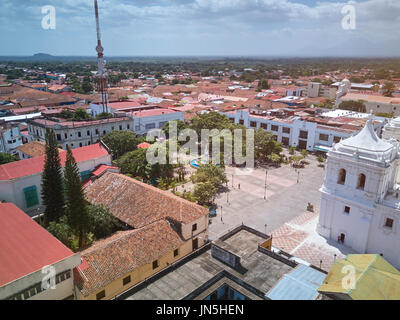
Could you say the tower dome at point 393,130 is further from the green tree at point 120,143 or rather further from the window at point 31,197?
the window at point 31,197

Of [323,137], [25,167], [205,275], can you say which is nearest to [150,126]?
[25,167]

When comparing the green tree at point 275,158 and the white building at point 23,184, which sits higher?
the white building at point 23,184

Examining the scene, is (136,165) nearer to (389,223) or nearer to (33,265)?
(33,265)

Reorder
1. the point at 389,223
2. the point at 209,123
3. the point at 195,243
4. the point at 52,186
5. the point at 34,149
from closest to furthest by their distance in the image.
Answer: the point at 389,223 < the point at 195,243 < the point at 52,186 < the point at 34,149 < the point at 209,123

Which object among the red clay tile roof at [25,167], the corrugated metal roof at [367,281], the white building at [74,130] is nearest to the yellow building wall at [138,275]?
the corrugated metal roof at [367,281]

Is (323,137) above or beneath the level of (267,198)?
above

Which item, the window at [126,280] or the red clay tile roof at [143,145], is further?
the red clay tile roof at [143,145]

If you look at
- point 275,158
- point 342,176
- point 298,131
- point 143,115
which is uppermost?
point 143,115
